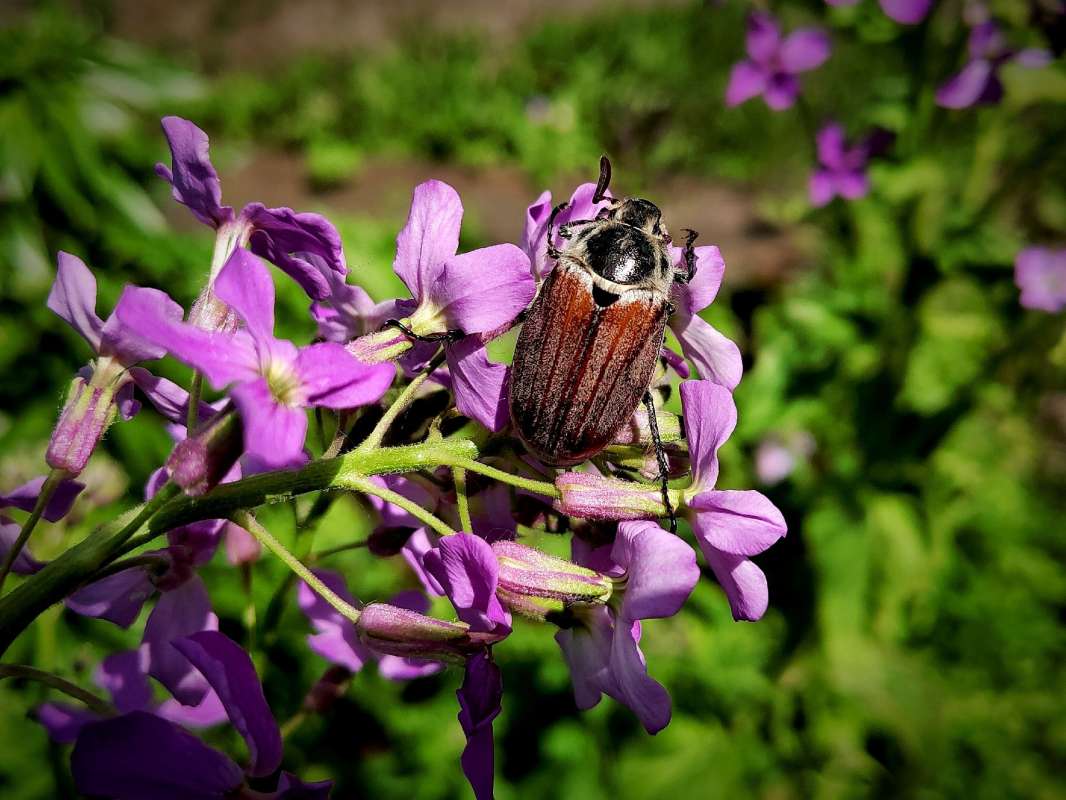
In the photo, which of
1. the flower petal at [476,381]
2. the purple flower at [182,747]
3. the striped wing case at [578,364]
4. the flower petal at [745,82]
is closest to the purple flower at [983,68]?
the flower petal at [745,82]

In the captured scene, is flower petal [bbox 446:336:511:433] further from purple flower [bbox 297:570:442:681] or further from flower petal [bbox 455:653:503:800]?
purple flower [bbox 297:570:442:681]

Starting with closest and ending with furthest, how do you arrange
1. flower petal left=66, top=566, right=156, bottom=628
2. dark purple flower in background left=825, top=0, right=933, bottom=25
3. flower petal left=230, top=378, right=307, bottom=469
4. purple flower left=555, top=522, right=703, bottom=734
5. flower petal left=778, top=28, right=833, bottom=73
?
flower petal left=230, top=378, right=307, bottom=469 < purple flower left=555, top=522, right=703, bottom=734 < flower petal left=66, top=566, right=156, bottom=628 < dark purple flower in background left=825, top=0, right=933, bottom=25 < flower petal left=778, top=28, right=833, bottom=73

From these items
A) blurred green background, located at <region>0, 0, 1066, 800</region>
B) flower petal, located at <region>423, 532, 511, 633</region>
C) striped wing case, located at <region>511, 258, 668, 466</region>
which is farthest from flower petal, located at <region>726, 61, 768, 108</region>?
flower petal, located at <region>423, 532, 511, 633</region>

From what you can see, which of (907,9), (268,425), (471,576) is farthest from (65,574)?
→ (907,9)

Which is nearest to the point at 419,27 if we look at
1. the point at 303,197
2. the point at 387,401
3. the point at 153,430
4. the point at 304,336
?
the point at 303,197

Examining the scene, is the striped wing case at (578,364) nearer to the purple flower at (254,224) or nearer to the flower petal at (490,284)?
the flower petal at (490,284)

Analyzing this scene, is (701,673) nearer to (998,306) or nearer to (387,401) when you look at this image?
(387,401)
